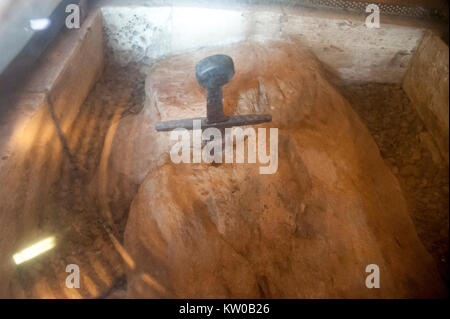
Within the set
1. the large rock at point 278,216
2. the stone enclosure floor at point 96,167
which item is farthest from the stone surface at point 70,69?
the large rock at point 278,216

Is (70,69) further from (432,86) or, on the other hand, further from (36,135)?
(432,86)

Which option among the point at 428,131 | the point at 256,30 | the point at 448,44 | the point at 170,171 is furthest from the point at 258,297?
the point at 256,30

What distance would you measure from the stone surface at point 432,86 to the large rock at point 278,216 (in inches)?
15.2

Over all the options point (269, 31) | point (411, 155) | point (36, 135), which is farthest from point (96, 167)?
point (411, 155)

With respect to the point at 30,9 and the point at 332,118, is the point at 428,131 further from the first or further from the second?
the point at 30,9

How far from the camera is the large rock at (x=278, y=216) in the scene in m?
1.58

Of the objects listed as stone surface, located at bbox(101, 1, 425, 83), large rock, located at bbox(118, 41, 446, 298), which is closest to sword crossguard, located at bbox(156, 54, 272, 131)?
large rock, located at bbox(118, 41, 446, 298)

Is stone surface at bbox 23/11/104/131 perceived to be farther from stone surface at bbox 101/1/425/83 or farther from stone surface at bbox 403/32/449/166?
stone surface at bbox 403/32/449/166

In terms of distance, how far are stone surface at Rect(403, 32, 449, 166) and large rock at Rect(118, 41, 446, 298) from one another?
1.26 feet

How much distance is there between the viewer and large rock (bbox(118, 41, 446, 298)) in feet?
5.20

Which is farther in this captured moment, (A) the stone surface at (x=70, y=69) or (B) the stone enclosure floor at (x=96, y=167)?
(A) the stone surface at (x=70, y=69)

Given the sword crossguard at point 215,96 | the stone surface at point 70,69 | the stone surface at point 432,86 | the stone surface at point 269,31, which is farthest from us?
the stone surface at point 269,31

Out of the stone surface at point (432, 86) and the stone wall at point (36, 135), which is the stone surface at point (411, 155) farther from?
the stone wall at point (36, 135)

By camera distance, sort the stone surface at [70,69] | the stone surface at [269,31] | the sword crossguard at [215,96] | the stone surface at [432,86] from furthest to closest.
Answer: the stone surface at [269,31], the stone surface at [70,69], the sword crossguard at [215,96], the stone surface at [432,86]
